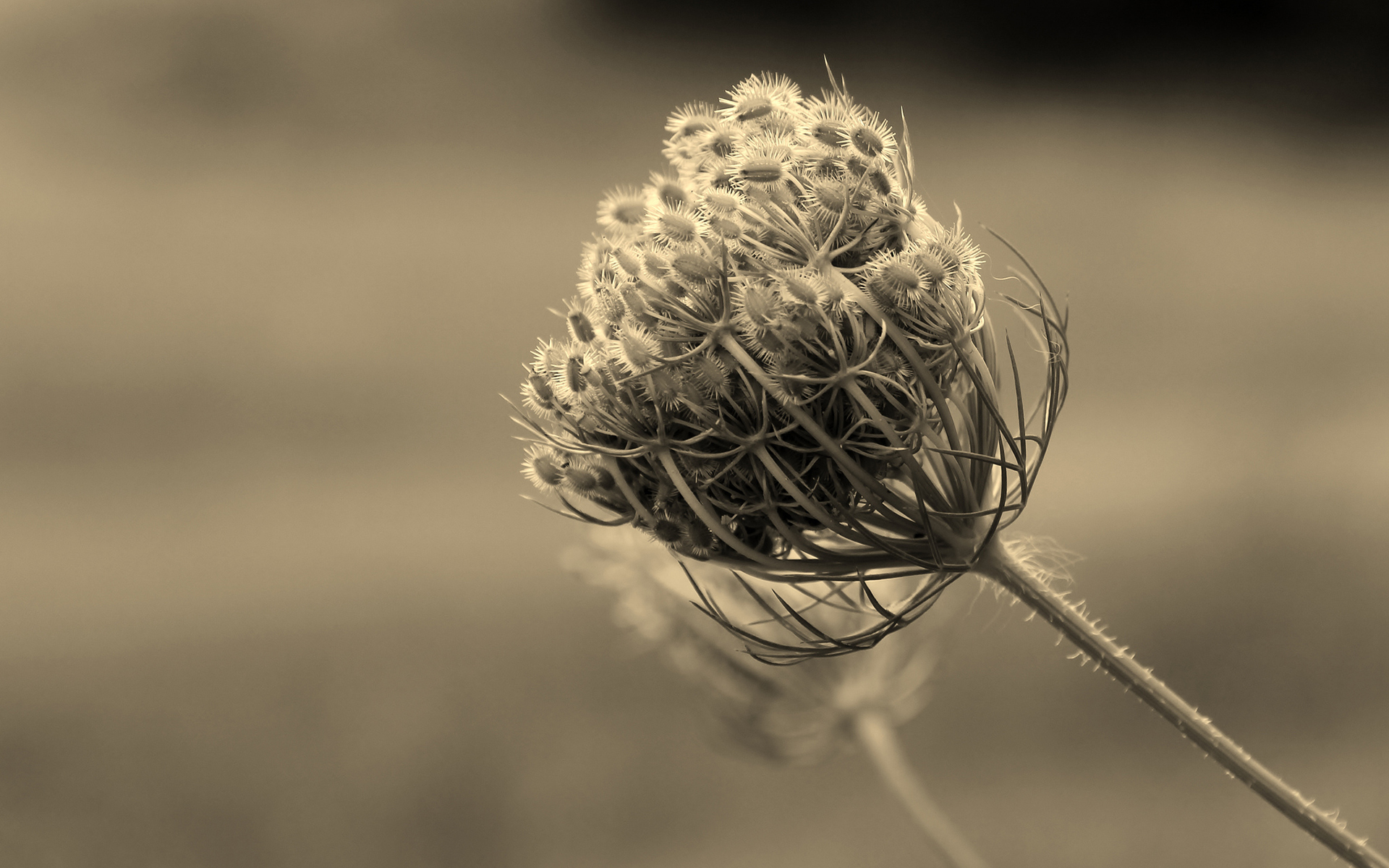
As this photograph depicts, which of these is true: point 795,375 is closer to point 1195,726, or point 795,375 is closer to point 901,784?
point 1195,726

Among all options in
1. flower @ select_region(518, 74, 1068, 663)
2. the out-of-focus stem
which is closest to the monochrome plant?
flower @ select_region(518, 74, 1068, 663)

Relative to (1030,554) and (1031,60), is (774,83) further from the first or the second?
(1031,60)

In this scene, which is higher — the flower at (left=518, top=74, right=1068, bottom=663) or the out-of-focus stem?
the flower at (left=518, top=74, right=1068, bottom=663)

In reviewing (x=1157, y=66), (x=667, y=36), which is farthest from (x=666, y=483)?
(x=1157, y=66)

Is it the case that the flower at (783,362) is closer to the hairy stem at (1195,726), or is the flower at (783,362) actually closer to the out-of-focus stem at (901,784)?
the hairy stem at (1195,726)

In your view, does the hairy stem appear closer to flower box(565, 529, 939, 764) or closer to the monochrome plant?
the monochrome plant

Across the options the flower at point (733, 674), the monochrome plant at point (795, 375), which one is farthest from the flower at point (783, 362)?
the flower at point (733, 674)
